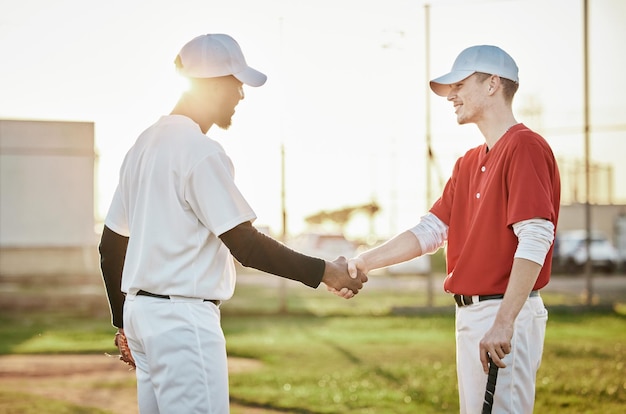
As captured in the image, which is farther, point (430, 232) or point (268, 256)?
point (430, 232)

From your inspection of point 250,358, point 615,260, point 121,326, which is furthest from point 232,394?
point 615,260

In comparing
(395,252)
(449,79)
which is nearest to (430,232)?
(395,252)

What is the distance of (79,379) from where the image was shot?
10641 mm

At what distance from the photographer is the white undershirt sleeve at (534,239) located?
4.00m

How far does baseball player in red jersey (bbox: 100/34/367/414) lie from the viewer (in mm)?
3959

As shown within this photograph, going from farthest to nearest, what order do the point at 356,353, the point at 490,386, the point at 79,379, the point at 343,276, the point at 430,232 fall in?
the point at 356,353 → the point at 79,379 → the point at 430,232 → the point at 343,276 → the point at 490,386

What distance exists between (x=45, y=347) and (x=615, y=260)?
28.3 metres

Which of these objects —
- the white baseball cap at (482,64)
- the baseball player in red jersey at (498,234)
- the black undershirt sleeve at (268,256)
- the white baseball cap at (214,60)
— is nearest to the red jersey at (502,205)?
the baseball player in red jersey at (498,234)

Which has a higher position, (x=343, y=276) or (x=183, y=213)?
(x=183, y=213)

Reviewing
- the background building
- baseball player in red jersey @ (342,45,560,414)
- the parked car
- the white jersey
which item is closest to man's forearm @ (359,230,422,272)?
baseball player in red jersey @ (342,45,560,414)

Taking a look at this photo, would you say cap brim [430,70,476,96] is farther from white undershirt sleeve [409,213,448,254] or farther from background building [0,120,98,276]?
background building [0,120,98,276]

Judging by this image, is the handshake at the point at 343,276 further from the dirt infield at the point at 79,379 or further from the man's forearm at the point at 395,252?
the dirt infield at the point at 79,379

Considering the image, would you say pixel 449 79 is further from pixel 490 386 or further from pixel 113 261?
pixel 113 261

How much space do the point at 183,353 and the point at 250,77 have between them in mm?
1210
